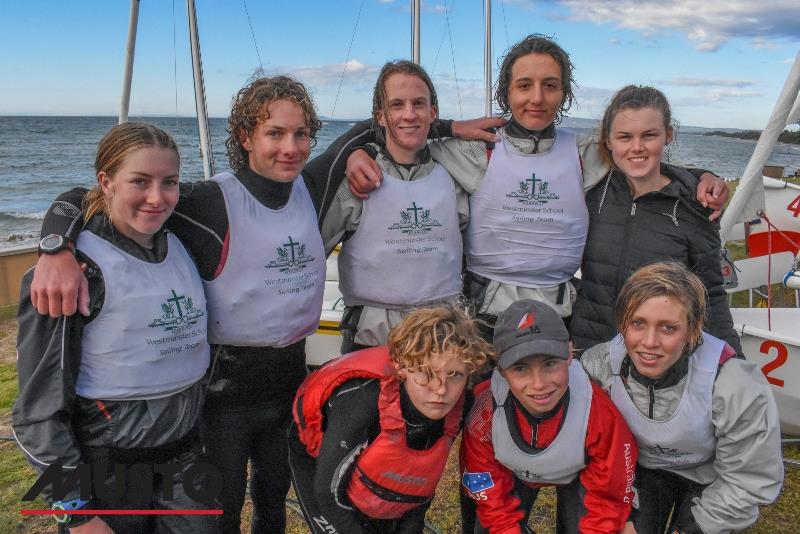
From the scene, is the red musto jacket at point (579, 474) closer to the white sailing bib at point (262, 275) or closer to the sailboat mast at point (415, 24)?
the white sailing bib at point (262, 275)

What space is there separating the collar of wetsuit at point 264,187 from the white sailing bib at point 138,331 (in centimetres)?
37

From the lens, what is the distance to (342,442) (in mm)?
1873

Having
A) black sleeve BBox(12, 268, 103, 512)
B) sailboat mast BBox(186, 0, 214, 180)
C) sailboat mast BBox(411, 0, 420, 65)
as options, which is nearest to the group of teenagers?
black sleeve BBox(12, 268, 103, 512)

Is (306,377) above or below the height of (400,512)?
above

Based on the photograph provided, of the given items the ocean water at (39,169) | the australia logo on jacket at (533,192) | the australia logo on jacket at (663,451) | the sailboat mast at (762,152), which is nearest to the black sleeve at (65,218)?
the australia logo on jacket at (533,192)

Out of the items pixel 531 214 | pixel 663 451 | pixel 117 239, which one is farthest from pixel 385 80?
pixel 663 451

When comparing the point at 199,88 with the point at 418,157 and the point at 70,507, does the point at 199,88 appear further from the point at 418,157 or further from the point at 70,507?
the point at 70,507

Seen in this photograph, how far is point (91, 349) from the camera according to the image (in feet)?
5.49

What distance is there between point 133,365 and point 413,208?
111 cm

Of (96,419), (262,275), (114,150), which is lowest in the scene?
(96,419)

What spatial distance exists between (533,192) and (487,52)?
31.5ft

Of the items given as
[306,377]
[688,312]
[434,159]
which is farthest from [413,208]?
[688,312]

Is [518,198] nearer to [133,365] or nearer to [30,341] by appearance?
[133,365]

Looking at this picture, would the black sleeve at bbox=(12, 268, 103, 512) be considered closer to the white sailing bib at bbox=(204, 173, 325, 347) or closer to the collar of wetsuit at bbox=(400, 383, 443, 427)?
the white sailing bib at bbox=(204, 173, 325, 347)
